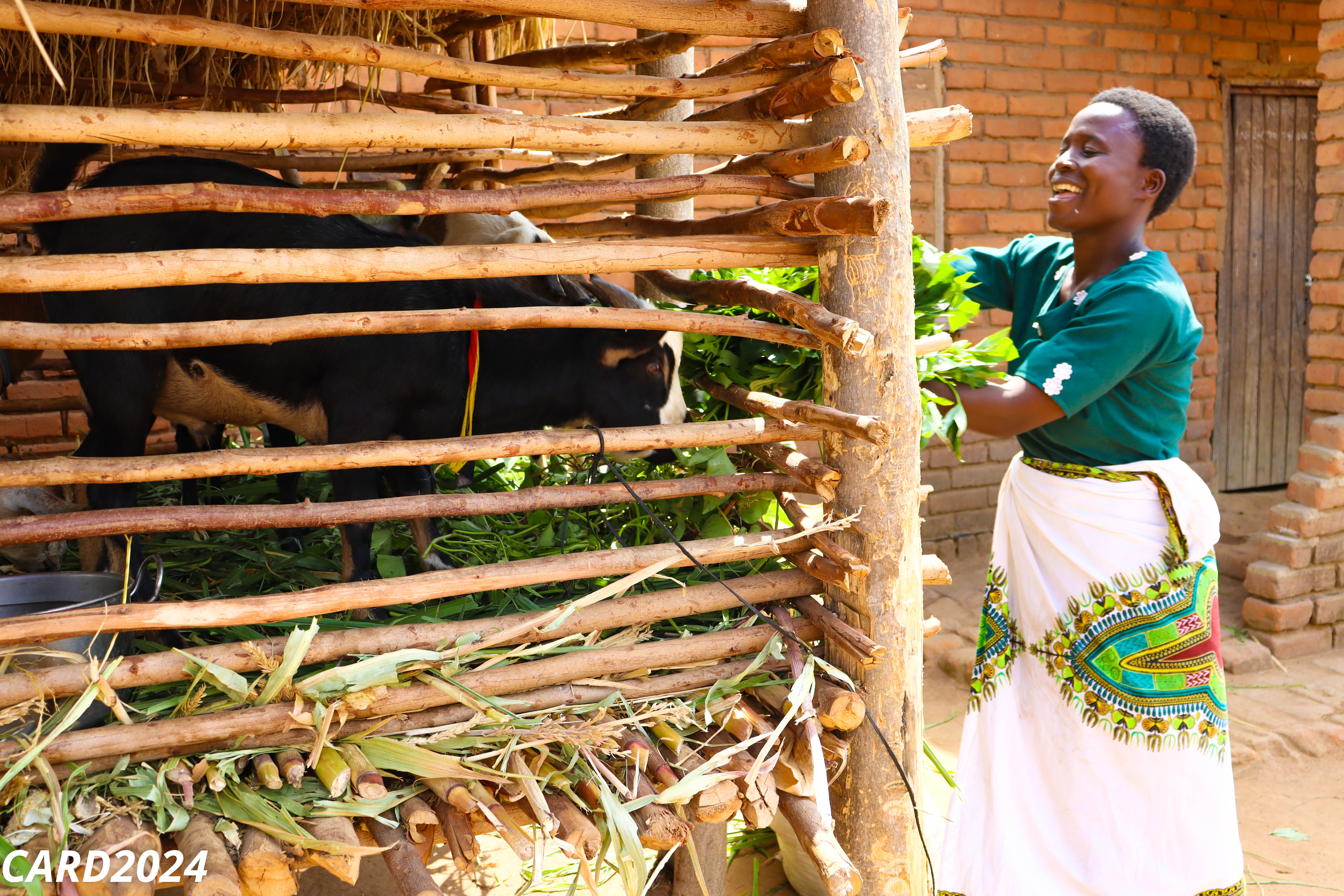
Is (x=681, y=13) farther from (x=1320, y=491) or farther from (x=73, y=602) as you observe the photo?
(x=1320, y=491)

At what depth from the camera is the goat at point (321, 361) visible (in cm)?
274

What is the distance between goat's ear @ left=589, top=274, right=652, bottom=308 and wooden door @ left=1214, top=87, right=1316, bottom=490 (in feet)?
Result: 17.2

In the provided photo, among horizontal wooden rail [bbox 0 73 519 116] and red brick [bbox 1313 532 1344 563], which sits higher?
horizontal wooden rail [bbox 0 73 519 116]

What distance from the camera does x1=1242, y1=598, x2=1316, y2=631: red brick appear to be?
482 cm

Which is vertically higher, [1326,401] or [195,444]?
[195,444]

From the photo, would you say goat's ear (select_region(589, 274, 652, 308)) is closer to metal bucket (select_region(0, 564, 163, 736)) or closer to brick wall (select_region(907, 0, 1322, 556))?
metal bucket (select_region(0, 564, 163, 736))

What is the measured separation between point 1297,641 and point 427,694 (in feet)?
15.0

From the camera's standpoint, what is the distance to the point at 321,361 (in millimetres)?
2879

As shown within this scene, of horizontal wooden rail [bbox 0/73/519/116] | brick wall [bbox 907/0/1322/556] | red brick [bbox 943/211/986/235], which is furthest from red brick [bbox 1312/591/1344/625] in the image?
horizontal wooden rail [bbox 0/73/519/116]

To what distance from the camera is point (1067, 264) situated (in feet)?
9.43

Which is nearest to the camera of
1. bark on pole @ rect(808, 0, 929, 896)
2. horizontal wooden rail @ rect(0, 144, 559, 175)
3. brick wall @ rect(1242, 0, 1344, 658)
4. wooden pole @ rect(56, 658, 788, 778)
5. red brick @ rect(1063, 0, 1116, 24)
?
wooden pole @ rect(56, 658, 788, 778)

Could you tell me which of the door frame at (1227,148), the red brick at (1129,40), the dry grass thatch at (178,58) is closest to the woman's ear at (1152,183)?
the dry grass thatch at (178,58)

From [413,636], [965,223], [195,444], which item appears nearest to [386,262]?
[413,636]

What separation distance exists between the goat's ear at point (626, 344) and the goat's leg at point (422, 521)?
67 cm
